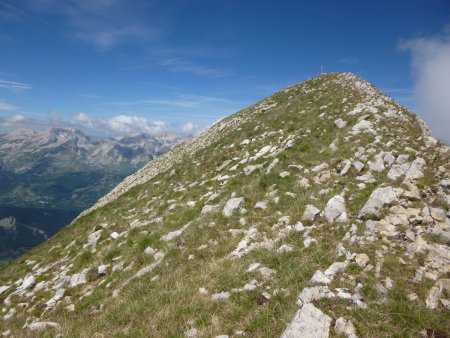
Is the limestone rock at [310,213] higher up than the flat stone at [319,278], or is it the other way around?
the limestone rock at [310,213]

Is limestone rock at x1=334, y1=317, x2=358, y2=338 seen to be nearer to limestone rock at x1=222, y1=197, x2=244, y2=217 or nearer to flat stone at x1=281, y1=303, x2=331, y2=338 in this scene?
flat stone at x1=281, y1=303, x2=331, y2=338

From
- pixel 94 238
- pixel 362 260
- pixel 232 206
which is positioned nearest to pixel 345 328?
pixel 362 260

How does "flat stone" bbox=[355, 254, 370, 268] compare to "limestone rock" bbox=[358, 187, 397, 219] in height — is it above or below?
below

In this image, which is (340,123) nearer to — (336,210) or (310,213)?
(336,210)

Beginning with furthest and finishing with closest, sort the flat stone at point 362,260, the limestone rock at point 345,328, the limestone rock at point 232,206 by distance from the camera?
the limestone rock at point 232,206 → the flat stone at point 362,260 → the limestone rock at point 345,328

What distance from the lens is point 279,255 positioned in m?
9.35

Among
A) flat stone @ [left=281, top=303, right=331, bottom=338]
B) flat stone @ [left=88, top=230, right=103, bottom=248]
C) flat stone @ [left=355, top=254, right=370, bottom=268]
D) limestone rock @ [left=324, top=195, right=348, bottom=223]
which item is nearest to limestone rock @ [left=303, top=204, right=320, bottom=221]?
limestone rock @ [left=324, top=195, right=348, bottom=223]

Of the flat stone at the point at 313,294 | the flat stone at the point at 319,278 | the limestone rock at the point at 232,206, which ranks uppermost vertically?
the limestone rock at the point at 232,206

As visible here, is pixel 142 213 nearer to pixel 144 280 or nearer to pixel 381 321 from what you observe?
pixel 144 280

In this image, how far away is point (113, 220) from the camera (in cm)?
2062

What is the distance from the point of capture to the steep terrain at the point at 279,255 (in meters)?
7.12

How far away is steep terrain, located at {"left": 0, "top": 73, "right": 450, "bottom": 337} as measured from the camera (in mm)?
7121

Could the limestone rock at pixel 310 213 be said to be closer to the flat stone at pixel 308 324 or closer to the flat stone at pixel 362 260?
the flat stone at pixel 362 260

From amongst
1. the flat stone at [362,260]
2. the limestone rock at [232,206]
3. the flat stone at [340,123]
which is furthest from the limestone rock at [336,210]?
the flat stone at [340,123]
